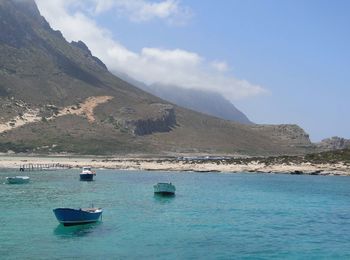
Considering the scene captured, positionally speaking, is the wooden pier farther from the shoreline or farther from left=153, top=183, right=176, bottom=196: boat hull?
left=153, top=183, right=176, bottom=196: boat hull

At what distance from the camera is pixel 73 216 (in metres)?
39.7

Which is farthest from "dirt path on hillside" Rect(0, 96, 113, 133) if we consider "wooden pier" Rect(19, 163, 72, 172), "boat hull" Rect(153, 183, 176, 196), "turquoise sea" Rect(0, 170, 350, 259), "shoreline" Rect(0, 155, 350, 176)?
"boat hull" Rect(153, 183, 176, 196)

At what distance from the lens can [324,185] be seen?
7850cm

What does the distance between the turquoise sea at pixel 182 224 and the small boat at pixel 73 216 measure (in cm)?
79

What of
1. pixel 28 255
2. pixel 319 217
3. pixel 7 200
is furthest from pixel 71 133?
pixel 28 255

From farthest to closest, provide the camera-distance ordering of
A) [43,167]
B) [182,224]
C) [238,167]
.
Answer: [43,167]
[238,167]
[182,224]

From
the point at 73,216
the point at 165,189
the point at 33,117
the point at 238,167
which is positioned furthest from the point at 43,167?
the point at 73,216

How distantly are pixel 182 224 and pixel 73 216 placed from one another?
28.0 feet

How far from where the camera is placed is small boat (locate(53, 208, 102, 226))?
39.5m

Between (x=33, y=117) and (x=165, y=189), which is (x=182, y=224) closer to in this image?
(x=165, y=189)

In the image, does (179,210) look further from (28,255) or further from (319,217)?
(28,255)

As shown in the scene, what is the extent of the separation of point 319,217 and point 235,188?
26934 millimetres

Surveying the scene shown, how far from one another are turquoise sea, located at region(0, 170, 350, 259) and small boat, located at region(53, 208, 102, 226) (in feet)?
2.58

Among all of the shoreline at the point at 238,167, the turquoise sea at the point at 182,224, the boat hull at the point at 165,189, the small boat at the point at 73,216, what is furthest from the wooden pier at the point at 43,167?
the small boat at the point at 73,216
